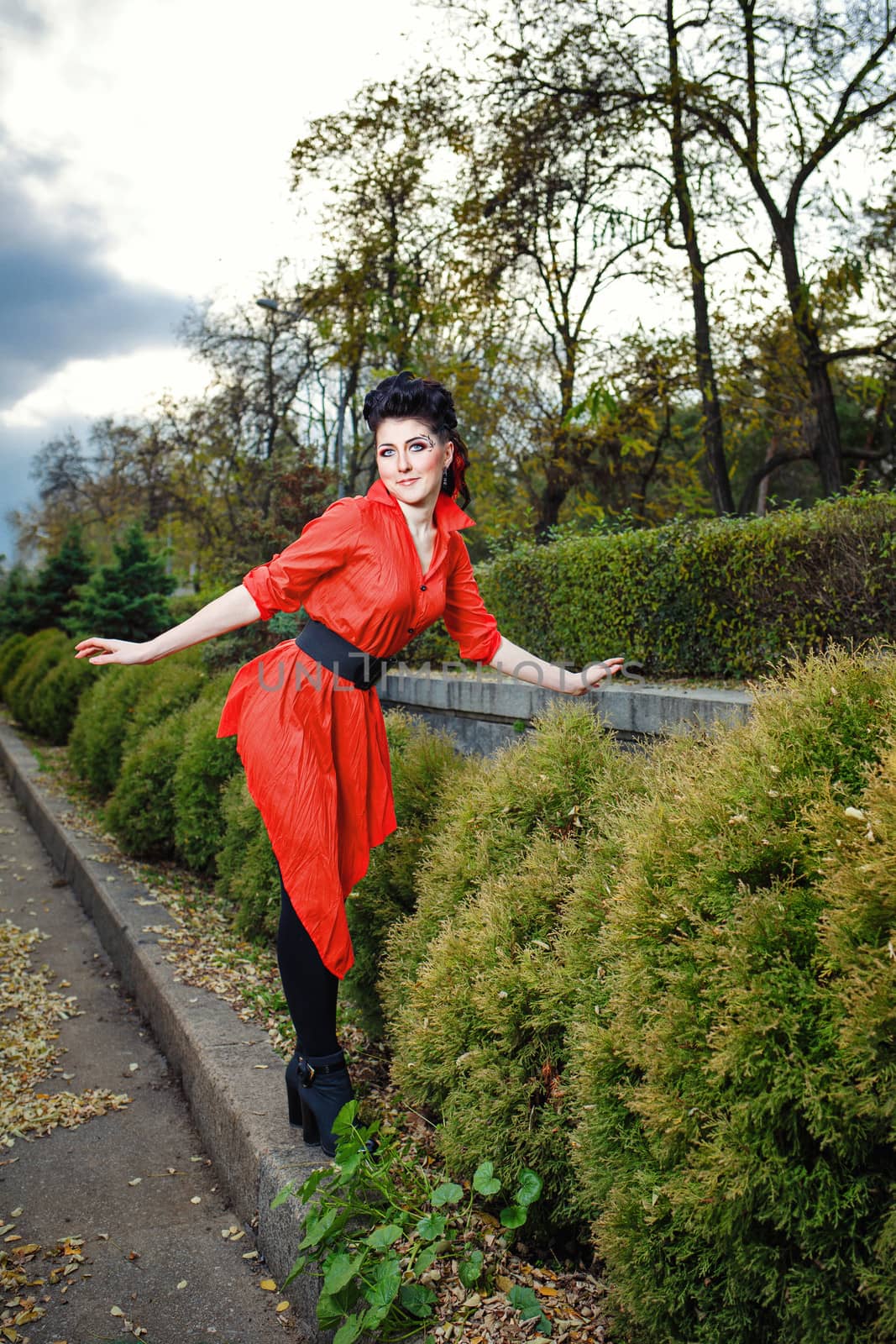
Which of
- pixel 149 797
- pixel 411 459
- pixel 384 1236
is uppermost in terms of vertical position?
pixel 411 459

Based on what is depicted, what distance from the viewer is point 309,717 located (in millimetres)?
2613

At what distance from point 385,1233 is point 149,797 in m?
4.38

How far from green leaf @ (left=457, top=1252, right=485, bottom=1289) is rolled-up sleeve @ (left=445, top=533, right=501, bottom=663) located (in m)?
1.57

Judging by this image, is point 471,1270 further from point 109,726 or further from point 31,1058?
point 109,726

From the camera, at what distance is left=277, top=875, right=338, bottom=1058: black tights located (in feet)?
8.63

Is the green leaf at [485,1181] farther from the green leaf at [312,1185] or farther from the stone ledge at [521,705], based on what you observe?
the stone ledge at [521,705]

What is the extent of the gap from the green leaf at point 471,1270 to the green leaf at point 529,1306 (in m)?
0.09

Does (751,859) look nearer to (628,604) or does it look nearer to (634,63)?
(628,604)

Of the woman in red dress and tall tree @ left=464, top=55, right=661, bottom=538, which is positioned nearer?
the woman in red dress

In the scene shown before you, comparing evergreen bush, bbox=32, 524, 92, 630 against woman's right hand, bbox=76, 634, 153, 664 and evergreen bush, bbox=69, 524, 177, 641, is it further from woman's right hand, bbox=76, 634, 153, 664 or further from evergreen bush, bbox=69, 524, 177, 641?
woman's right hand, bbox=76, 634, 153, 664

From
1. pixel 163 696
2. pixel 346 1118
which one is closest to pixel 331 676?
pixel 346 1118

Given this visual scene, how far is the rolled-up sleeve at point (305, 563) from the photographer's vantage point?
256 centimetres

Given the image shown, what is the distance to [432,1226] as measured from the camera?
6.83 ft

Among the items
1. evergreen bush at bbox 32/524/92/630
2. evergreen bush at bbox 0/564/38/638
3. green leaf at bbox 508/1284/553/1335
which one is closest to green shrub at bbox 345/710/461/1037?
green leaf at bbox 508/1284/553/1335
